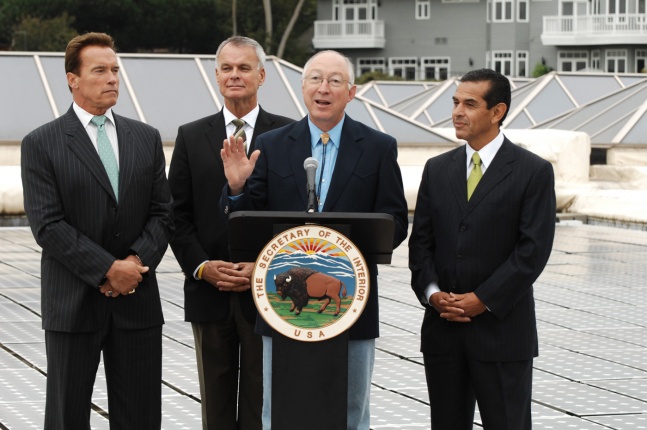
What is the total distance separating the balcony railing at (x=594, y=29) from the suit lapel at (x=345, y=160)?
77.2m

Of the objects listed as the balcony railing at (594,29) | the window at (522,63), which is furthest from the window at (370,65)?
the balcony railing at (594,29)

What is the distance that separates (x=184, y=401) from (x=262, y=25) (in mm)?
83020

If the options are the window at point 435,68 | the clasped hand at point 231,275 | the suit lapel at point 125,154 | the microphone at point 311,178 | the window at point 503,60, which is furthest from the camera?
the window at point 435,68

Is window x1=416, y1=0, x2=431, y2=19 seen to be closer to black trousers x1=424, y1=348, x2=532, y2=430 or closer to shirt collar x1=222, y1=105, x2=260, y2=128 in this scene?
shirt collar x1=222, y1=105, x2=260, y2=128

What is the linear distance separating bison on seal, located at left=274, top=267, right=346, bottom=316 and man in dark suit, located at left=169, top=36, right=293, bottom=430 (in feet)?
3.83

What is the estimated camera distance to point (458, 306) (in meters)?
6.04

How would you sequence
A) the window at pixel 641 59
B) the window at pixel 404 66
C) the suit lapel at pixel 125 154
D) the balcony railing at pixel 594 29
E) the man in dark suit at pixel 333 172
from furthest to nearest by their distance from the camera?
the window at pixel 404 66 < the window at pixel 641 59 < the balcony railing at pixel 594 29 < the suit lapel at pixel 125 154 < the man in dark suit at pixel 333 172

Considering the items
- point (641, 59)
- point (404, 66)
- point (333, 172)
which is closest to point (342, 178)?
point (333, 172)

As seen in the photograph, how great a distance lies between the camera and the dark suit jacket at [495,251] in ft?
19.8

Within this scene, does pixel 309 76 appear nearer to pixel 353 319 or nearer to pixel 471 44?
pixel 353 319

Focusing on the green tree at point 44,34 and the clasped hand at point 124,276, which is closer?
the clasped hand at point 124,276

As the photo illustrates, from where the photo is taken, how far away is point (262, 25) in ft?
297

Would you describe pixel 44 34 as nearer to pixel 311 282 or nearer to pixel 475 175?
pixel 475 175

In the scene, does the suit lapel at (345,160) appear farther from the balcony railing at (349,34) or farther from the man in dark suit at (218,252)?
the balcony railing at (349,34)
